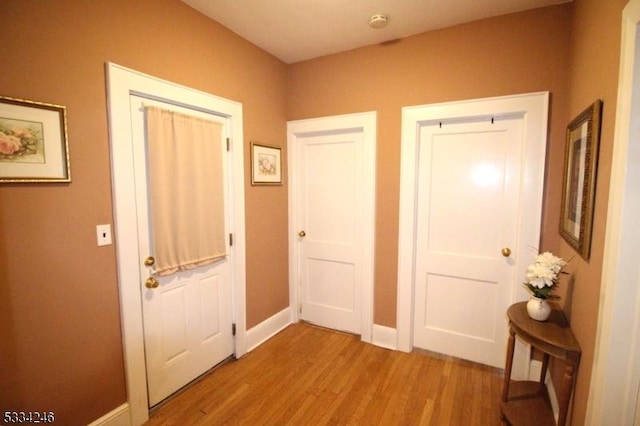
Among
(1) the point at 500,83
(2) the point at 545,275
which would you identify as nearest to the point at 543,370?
(2) the point at 545,275

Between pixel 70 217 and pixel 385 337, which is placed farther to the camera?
pixel 385 337

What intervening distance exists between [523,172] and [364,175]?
3.99ft

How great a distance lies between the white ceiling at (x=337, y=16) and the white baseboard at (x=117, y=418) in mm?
2611

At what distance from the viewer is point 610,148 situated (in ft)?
3.82

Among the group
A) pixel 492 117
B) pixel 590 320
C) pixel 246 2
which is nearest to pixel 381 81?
pixel 492 117

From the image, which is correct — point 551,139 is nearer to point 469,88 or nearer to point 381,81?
point 469,88

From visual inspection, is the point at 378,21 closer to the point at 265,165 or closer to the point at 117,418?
the point at 265,165

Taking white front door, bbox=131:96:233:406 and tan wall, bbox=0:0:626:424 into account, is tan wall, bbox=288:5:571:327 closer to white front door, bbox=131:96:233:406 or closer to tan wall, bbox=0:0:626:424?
tan wall, bbox=0:0:626:424

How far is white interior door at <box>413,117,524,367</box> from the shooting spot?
2.22 meters

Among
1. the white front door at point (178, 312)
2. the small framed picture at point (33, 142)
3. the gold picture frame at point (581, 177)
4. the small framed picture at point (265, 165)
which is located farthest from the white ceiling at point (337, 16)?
the small framed picture at point (33, 142)

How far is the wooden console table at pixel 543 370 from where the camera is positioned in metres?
1.36

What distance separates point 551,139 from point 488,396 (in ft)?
6.11

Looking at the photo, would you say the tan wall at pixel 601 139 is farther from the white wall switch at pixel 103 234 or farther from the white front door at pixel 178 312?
the white wall switch at pixel 103 234

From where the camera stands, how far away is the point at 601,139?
127 cm
